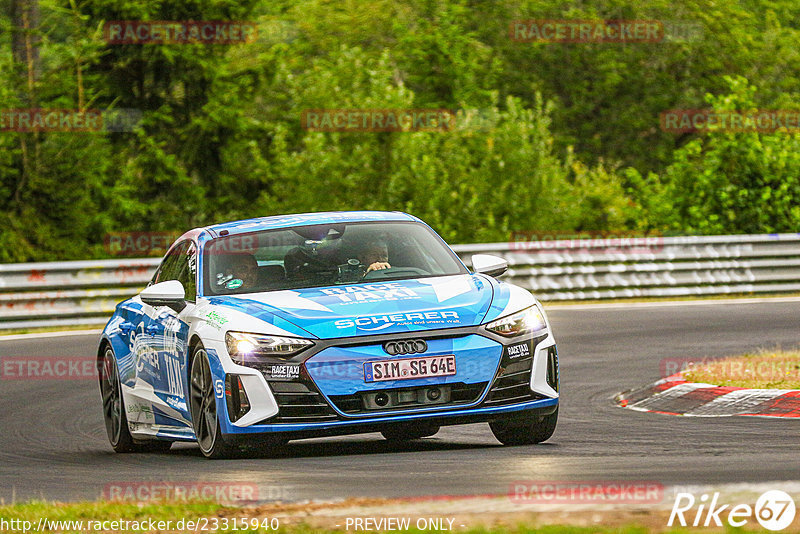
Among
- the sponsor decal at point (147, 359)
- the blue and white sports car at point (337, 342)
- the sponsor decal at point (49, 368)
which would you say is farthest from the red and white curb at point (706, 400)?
the sponsor decal at point (49, 368)

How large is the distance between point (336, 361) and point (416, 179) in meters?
24.0

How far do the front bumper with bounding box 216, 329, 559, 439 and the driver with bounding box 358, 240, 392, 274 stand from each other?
124cm

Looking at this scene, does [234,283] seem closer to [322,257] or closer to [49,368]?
[322,257]

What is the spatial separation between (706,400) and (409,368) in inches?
152

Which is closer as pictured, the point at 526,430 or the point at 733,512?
the point at 733,512

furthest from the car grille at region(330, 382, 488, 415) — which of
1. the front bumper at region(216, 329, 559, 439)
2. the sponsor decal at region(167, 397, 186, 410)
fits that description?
the sponsor decal at region(167, 397, 186, 410)

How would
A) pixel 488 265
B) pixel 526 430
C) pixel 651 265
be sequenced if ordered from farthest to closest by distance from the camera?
1. pixel 651 265
2. pixel 488 265
3. pixel 526 430

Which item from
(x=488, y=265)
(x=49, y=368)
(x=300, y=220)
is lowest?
(x=49, y=368)

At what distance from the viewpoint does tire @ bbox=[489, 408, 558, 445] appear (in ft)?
30.1

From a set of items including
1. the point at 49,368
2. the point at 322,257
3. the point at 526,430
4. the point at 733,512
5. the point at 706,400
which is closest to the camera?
the point at 733,512

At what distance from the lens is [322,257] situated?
9680 mm

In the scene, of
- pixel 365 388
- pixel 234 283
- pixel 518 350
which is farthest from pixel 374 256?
pixel 365 388

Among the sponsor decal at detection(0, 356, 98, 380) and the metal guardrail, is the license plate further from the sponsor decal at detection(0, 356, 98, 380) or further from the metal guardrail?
the metal guardrail

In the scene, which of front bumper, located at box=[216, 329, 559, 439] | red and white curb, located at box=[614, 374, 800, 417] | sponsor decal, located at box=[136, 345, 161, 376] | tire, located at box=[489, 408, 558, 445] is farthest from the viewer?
red and white curb, located at box=[614, 374, 800, 417]
